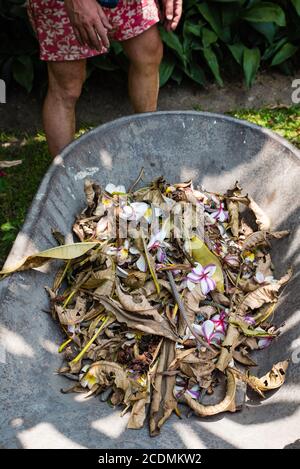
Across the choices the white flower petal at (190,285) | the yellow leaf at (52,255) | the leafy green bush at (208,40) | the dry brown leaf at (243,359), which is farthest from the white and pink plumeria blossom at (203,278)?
the leafy green bush at (208,40)

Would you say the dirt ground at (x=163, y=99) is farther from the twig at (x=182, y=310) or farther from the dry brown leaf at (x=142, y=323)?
the dry brown leaf at (x=142, y=323)

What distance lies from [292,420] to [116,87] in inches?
110

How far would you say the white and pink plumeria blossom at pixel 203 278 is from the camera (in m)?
2.10

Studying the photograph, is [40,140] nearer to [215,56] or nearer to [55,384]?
[215,56]

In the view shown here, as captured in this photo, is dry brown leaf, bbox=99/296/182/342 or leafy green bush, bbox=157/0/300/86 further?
leafy green bush, bbox=157/0/300/86

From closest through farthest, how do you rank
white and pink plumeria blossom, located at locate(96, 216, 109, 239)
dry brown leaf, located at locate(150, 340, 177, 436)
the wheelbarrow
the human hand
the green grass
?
the wheelbarrow < dry brown leaf, located at locate(150, 340, 177, 436) < the human hand < white and pink plumeria blossom, located at locate(96, 216, 109, 239) < the green grass

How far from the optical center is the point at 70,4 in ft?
6.99

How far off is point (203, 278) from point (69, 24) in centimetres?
113

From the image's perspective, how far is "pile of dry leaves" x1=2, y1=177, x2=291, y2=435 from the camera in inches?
74.5

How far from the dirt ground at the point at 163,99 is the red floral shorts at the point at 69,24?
4.28 ft

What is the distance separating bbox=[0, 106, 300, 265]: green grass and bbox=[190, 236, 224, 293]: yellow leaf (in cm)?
105

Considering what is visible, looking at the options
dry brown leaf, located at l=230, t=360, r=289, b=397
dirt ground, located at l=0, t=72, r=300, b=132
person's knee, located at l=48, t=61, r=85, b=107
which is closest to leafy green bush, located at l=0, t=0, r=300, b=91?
dirt ground, located at l=0, t=72, r=300, b=132

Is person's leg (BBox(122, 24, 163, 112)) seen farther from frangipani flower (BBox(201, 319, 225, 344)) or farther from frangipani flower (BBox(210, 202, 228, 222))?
frangipani flower (BBox(201, 319, 225, 344))

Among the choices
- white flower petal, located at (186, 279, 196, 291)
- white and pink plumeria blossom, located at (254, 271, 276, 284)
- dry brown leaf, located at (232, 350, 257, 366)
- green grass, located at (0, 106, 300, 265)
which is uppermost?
white and pink plumeria blossom, located at (254, 271, 276, 284)
